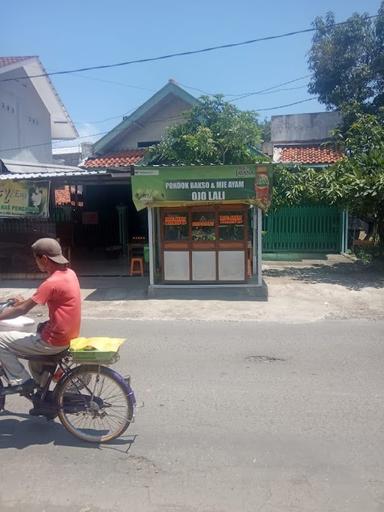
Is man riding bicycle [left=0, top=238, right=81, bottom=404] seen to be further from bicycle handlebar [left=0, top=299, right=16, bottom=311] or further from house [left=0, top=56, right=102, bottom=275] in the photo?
house [left=0, top=56, right=102, bottom=275]

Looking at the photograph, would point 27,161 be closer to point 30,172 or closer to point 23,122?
point 23,122

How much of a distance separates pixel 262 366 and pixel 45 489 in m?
3.29

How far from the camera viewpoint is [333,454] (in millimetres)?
3887

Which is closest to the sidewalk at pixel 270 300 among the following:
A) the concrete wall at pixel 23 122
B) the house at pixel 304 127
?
the concrete wall at pixel 23 122

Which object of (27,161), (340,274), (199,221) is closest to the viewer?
(199,221)

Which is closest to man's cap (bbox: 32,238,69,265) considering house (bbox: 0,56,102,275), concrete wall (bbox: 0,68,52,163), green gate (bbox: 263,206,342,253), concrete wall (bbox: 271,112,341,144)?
house (bbox: 0,56,102,275)

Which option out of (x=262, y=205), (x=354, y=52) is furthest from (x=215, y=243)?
(x=354, y=52)

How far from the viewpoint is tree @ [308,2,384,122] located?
22.4m

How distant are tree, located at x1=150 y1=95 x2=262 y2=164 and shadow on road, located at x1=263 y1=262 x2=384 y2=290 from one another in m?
3.32

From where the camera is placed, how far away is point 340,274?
44.4 ft

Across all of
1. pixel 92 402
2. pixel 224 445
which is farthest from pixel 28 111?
pixel 224 445

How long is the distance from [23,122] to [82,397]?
64.6 ft

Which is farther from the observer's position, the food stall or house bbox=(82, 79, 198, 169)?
house bbox=(82, 79, 198, 169)

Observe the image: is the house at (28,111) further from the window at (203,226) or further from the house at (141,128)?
the window at (203,226)
